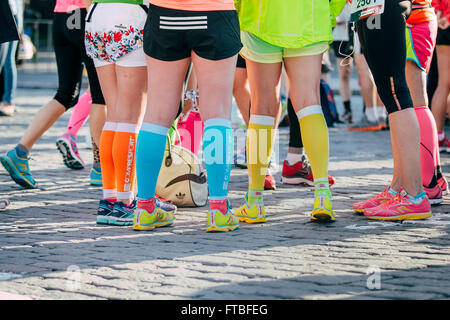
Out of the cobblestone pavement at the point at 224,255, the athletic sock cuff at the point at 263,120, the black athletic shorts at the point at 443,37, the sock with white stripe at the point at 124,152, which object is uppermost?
the black athletic shorts at the point at 443,37

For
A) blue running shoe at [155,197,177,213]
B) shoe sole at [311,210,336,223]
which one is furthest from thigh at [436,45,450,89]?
blue running shoe at [155,197,177,213]

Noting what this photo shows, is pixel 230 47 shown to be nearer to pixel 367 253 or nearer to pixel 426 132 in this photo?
pixel 367 253

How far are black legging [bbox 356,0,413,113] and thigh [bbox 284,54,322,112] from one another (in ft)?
1.43

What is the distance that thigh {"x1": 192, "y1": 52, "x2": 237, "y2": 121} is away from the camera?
4.32m

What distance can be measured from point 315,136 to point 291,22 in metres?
0.70

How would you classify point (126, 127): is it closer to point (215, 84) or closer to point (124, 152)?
point (124, 152)

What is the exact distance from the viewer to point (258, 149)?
187 inches

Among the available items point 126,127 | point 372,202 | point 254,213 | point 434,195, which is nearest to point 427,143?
point 434,195

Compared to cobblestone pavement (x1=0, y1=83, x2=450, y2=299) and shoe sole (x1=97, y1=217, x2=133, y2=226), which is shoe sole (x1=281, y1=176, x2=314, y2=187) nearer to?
cobblestone pavement (x1=0, y1=83, x2=450, y2=299)

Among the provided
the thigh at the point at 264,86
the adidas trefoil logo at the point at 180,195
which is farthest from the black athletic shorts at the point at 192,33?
the adidas trefoil logo at the point at 180,195

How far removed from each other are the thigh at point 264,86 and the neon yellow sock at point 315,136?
0.23 meters

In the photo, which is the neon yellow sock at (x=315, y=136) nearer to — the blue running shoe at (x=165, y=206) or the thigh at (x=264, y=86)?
the thigh at (x=264, y=86)

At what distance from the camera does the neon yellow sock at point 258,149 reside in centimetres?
475

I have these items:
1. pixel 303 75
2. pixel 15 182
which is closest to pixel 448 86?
pixel 303 75
